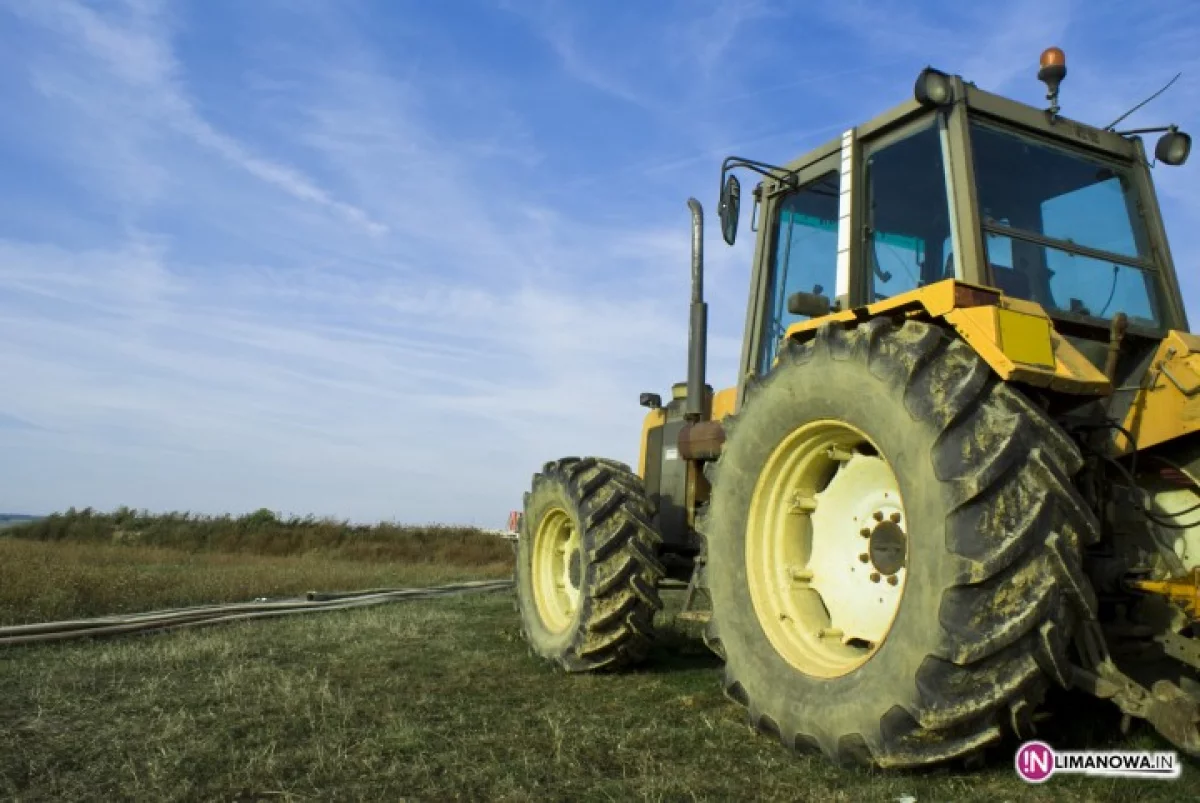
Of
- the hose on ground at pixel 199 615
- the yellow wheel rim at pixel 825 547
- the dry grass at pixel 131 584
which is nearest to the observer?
the yellow wheel rim at pixel 825 547

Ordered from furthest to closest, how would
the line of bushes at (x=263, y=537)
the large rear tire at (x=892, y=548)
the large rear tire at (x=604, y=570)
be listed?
the line of bushes at (x=263, y=537) → the large rear tire at (x=604, y=570) → the large rear tire at (x=892, y=548)

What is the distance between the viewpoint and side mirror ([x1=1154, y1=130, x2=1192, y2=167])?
4.52 metres

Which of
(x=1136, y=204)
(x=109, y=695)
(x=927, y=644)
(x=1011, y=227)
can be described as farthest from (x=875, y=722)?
(x=109, y=695)

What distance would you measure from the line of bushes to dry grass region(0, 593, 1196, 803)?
17.0m

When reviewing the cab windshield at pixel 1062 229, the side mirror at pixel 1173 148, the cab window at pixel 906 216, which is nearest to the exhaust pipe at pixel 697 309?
the cab window at pixel 906 216

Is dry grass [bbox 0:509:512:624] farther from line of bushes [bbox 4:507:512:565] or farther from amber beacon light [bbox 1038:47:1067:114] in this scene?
amber beacon light [bbox 1038:47:1067:114]

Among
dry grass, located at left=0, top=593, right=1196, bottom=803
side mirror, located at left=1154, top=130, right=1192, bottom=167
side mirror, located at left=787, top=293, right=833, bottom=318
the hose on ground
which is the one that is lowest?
dry grass, located at left=0, top=593, right=1196, bottom=803

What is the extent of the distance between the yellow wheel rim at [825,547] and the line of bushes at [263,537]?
1878cm

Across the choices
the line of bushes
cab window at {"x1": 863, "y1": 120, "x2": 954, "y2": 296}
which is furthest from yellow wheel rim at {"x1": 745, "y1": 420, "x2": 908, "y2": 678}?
the line of bushes

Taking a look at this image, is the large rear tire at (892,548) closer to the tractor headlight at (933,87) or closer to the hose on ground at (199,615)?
the tractor headlight at (933,87)

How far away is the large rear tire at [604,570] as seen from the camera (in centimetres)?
512

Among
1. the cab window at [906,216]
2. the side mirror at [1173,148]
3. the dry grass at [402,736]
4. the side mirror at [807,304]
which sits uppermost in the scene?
the side mirror at [1173,148]

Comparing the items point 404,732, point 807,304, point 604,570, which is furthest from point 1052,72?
point 404,732

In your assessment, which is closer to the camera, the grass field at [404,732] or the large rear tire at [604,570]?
the grass field at [404,732]
